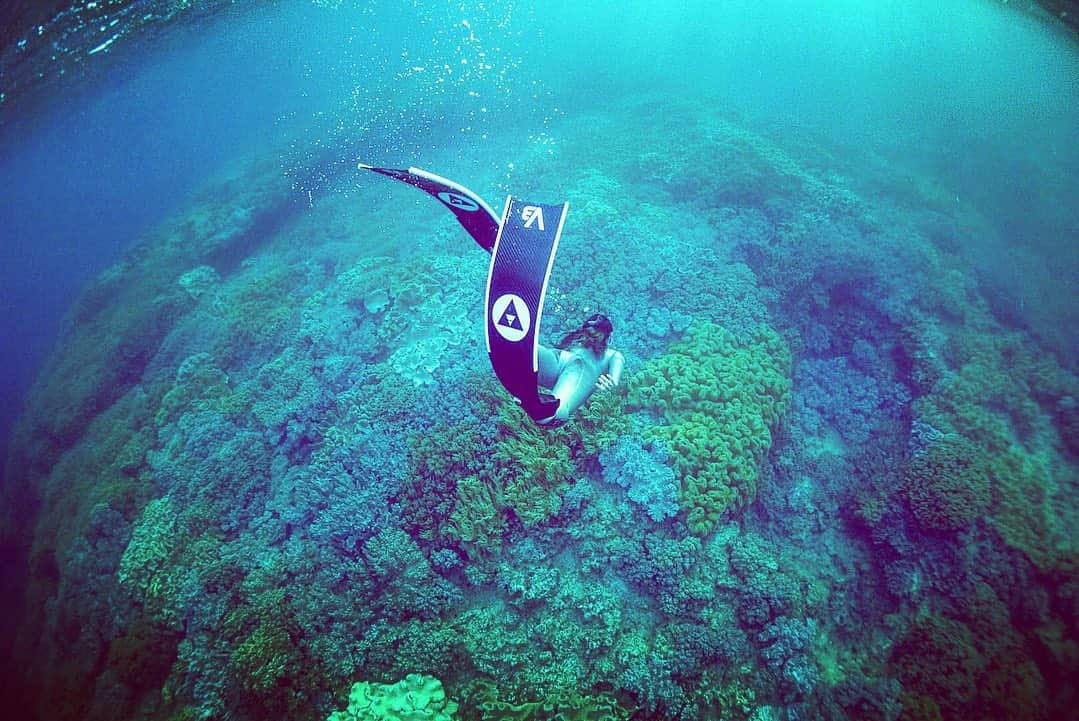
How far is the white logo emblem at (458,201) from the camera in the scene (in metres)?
4.06

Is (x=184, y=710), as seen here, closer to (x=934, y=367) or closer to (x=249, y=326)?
(x=249, y=326)

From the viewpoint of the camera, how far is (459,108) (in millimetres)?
20672

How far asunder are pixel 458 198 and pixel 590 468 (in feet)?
12.2

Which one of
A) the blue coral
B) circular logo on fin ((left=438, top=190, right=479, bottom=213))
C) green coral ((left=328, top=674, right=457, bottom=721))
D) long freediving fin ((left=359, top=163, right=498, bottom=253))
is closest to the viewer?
long freediving fin ((left=359, top=163, right=498, bottom=253))

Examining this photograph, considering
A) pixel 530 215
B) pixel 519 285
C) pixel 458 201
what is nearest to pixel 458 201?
pixel 458 201

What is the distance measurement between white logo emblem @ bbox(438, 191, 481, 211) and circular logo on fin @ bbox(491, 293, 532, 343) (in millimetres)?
1043

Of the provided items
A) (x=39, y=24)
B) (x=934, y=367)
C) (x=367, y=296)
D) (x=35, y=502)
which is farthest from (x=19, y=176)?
(x=934, y=367)

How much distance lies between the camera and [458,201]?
420 centimetres

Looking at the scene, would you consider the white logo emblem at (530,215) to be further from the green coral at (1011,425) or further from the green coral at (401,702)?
the green coral at (1011,425)

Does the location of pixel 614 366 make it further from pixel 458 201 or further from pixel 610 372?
pixel 458 201

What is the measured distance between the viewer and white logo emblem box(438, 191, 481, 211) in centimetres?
406

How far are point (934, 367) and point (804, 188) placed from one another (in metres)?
6.10

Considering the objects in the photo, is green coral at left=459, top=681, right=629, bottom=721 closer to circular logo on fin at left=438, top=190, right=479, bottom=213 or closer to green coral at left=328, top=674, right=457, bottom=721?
green coral at left=328, top=674, right=457, bottom=721

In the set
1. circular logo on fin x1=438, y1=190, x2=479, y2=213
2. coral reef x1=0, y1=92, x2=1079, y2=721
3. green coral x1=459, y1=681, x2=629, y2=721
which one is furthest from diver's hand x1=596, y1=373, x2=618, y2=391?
green coral x1=459, y1=681, x2=629, y2=721
